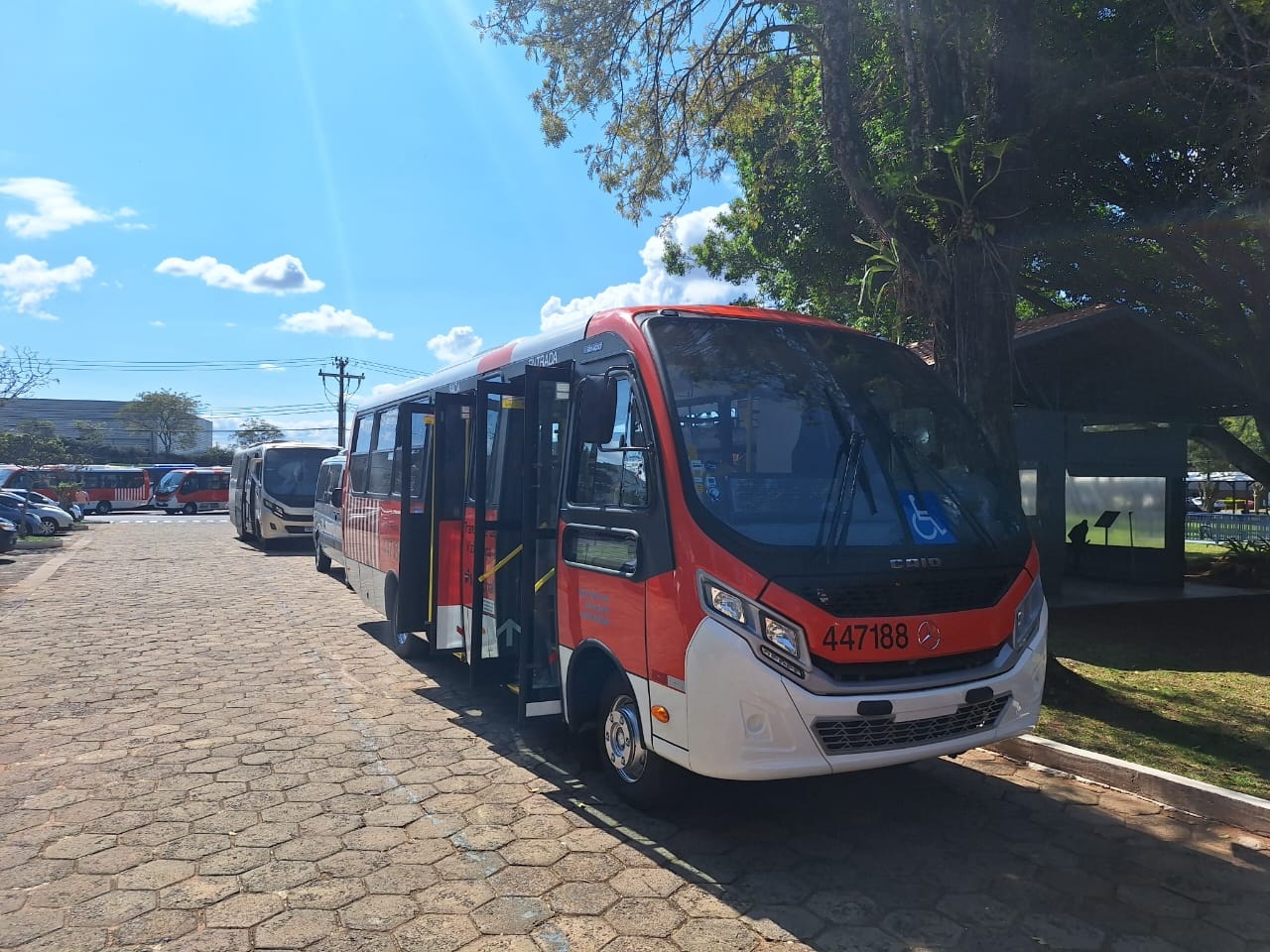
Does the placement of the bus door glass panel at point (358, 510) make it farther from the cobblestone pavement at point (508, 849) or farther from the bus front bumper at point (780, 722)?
the bus front bumper at point (780, 722)

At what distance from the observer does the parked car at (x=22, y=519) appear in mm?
27094

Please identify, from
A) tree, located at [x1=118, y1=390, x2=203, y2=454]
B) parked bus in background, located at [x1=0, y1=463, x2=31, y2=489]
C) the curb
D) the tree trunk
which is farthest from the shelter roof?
tree, located at [x1=118, y1=390, x2=203, y2=454]

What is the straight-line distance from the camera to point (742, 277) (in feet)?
60.9

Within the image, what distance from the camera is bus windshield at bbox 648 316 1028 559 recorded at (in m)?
4.60

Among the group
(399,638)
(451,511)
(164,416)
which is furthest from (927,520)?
(164,416)

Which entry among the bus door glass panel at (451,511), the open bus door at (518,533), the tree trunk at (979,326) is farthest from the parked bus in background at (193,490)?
the tree trunk at (979,326)

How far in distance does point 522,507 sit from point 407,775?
1.82 meters

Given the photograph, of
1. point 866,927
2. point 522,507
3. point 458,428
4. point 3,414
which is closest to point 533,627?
point 522,507

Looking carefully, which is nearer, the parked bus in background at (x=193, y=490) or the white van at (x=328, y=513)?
the white van at (x=328, y=513)

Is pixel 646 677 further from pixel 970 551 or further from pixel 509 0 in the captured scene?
pixel 509 0

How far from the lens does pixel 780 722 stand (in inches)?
164

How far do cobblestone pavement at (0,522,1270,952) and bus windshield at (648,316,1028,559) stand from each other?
158 centimetres

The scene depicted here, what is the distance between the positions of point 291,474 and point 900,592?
69.2 ft

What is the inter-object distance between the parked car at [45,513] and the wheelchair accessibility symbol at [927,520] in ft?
101
